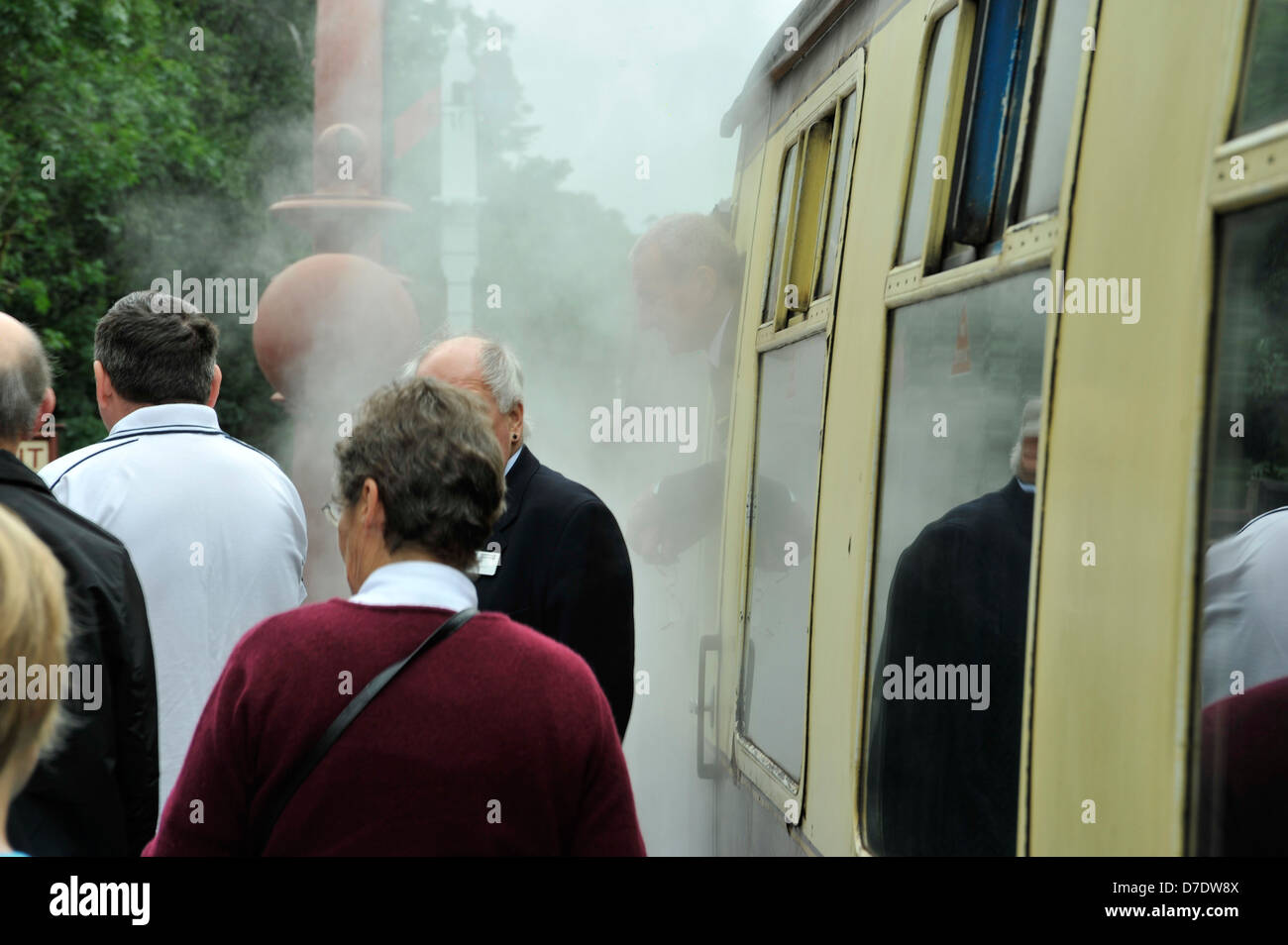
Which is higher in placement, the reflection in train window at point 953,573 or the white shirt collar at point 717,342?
the white shirt collar at point 717,342

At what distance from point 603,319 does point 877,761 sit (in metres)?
4.84

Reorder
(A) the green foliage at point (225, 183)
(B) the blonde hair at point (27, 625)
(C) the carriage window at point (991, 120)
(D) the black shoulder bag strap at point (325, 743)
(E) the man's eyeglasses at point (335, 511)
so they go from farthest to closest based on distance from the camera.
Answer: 1. (A) the green foliage at point (225, 183)
2. (C) the carriage window at point (991, 120)
3. (E) the man's eyeglasses at point (335, 511)
4. (D) the black shoulder bag strap at point (325, 743)
5. (B) the blonde hair at point (27, 625)

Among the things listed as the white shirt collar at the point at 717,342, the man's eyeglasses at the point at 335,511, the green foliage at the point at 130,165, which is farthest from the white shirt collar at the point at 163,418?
the green foliage at the point at 130,165

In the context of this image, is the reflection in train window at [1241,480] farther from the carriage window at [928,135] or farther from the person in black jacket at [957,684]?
the carriage window at [928,135]

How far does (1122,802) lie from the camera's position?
162cm

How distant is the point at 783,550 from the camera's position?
12.8 feet

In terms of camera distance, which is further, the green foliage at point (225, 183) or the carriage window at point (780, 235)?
the green foliage at point (225, 183)

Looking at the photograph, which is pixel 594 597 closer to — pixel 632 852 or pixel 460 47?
pixel 632 852

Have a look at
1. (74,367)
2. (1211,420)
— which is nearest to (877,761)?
(1211,420)

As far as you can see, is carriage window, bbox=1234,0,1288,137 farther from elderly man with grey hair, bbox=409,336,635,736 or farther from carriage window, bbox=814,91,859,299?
carriage window, bbox=814,91,859,299

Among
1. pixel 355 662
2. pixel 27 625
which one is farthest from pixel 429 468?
pixel 27 625

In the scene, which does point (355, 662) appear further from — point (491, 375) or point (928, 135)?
point (928, 135)

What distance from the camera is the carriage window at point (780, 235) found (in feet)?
14.0

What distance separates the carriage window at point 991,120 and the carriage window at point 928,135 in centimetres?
9
